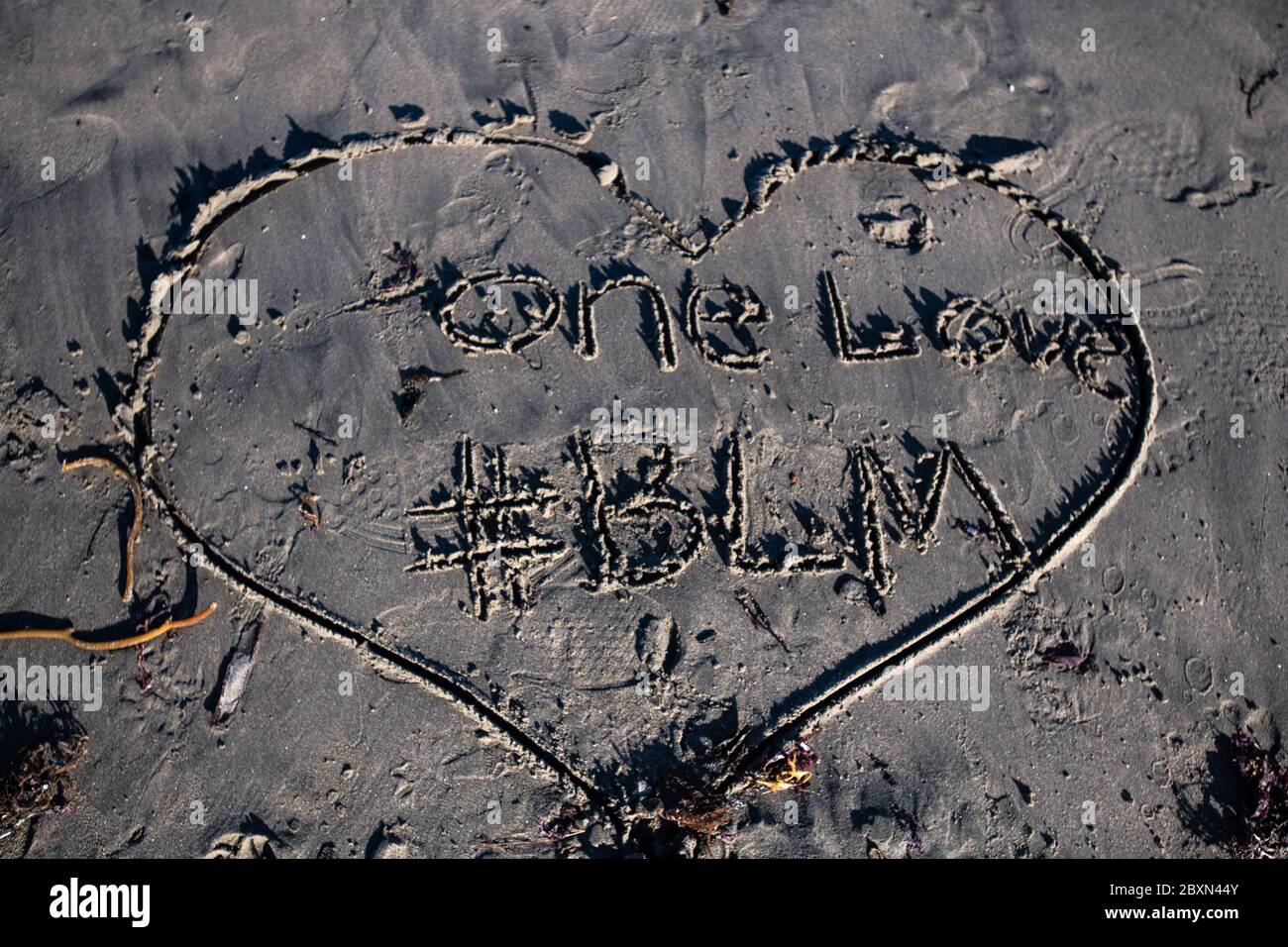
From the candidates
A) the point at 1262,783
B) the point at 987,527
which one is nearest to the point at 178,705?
the point at 987,527

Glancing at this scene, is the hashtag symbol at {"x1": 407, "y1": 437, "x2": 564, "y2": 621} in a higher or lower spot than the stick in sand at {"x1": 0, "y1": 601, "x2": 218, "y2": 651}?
higher

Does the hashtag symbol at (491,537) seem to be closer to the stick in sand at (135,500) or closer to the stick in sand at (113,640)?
the stick in sand at (113,640)

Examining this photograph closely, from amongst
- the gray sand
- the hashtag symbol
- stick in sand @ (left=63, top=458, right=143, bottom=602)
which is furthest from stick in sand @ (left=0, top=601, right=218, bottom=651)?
the hashtag symbol

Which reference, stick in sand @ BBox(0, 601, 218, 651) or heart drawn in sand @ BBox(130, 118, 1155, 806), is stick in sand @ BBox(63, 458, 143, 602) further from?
stick in sand @ BBox(0, 601, 218, 651)

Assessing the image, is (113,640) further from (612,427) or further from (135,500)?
(612,427)

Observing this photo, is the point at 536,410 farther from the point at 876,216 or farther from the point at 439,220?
the point at 876,216
